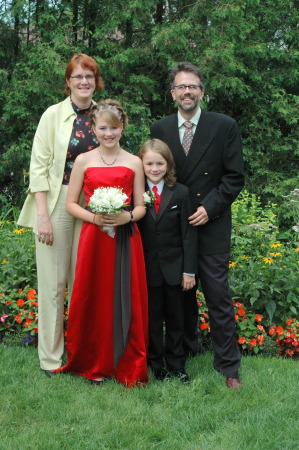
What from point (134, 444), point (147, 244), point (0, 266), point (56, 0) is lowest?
point (134, 444)

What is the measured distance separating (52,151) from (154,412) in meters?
1.93

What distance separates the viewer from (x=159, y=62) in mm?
8586

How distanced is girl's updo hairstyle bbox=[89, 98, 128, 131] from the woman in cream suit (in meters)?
0.20

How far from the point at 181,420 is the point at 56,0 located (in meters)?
7.39

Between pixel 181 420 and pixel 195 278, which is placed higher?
pixel 195 278

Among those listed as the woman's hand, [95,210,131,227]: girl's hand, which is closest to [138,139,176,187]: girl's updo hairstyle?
[95,210,131,227]: girl's hand

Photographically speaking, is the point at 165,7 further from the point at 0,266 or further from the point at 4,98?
the point at 0,266

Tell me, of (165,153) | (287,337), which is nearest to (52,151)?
(165,153)

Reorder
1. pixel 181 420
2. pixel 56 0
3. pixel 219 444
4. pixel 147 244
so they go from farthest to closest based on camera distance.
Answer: pixel 56 0 < pixel 147 244 < pixel 181 420 < pixel 219 444

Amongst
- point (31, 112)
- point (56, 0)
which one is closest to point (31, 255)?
point (31, 112)

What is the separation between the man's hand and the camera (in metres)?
3.73

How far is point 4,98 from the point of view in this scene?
27.8ft

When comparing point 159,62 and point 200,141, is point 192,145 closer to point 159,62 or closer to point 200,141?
point 200,141

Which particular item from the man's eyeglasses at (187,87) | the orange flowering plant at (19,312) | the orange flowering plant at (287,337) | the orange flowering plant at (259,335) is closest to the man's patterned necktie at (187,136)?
the man's eyeglasses at (187,87)
